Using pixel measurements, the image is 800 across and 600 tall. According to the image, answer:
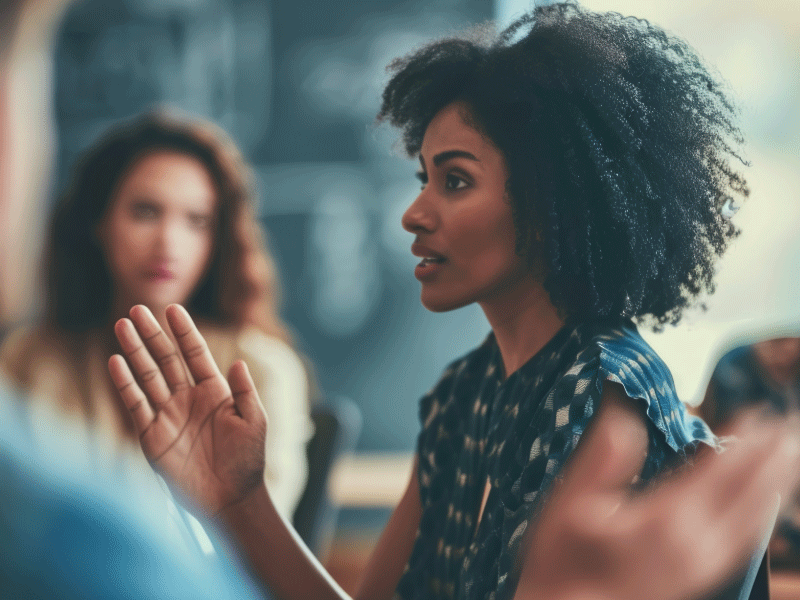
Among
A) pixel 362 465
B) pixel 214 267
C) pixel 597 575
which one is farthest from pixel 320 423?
pixel 362 465

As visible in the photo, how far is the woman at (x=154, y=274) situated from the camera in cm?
114

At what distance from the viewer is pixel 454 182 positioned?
59 cm

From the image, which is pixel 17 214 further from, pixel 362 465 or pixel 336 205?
pixel 362 465

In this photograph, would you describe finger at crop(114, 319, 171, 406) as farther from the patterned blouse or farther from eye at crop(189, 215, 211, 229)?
eye at crop(189, 215, 211, 229)

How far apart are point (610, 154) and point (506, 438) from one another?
0.23 m

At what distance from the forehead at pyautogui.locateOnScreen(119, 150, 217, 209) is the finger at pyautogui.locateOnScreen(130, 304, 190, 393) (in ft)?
1.86

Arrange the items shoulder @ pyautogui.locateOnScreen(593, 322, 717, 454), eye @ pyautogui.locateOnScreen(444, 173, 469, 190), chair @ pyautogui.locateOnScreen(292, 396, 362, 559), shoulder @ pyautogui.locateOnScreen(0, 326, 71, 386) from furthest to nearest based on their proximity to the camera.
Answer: shoulder @ pyautogui.locateOnScreen(0, 326, 71, 386) < chair @ pyautogui.locateOnScreen(292, 396, 362, 559) < eye @ pyautogui.locateOnScreen(444, 173, 469, 190) < shoulder @ pyautogui.locateOnScreen(593, 322, 717, 454)

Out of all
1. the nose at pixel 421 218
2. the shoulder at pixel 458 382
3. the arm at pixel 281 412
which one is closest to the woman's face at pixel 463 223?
the nose at pixel 421 218

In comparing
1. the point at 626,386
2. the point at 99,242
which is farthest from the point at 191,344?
the point at 99,242

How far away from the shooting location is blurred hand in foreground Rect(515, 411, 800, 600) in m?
0.34

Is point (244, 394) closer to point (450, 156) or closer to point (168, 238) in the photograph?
point (450, 156)

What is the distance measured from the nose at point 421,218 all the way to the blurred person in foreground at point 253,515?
0.62 ft

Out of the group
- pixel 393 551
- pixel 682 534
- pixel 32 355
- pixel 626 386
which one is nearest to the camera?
pixel 682 534

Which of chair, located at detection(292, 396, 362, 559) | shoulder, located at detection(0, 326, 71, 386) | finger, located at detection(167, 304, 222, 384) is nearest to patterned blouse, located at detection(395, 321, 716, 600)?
finger, located at detection(167, 304, 222, 384)
